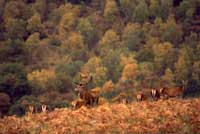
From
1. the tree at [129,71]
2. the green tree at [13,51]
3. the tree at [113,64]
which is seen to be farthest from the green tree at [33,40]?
the tree at [129,71]

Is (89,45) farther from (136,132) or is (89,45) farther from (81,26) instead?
(136,132)

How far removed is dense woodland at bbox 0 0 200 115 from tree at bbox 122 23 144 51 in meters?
0.06

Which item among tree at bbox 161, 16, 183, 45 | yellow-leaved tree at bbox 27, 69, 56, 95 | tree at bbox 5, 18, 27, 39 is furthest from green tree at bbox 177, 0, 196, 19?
tree at bbox 5, 18, 27, 39

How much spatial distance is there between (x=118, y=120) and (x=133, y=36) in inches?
2544

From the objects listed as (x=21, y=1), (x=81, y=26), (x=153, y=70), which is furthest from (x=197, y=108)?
(x=21, y=1)

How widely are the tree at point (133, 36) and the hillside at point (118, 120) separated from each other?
63590 millimetres

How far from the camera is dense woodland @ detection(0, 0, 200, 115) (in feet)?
198

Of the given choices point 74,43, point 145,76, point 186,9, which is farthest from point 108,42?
point 186,9

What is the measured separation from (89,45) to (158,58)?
49.5ft

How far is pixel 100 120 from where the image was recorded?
9930 mm

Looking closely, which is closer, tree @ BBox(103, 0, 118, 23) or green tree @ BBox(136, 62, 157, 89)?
green tree @ BBox(136, 62, 157, 89)

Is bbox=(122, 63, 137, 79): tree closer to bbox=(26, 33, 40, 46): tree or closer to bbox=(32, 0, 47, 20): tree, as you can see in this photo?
bbox=(26, 33, 40, 46): tree

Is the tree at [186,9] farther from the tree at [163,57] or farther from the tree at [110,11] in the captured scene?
the tree at [110,11]

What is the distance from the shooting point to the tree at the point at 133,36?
74838mm
